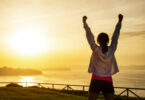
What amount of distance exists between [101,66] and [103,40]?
460mm

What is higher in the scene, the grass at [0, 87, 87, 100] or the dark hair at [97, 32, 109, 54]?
the dark hair at [97, 32, 109, 54]

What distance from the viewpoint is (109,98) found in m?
4.91

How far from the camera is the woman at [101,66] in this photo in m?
4.89

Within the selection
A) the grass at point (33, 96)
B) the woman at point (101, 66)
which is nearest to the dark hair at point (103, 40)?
the woman at point (101, 66)

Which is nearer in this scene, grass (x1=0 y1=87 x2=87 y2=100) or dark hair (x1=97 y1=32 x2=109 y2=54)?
dark hair (x1=97 y1=32 x2=109 y2=54)

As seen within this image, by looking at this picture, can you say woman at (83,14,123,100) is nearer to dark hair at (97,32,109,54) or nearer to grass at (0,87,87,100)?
dark hair at (97,32,109,54)

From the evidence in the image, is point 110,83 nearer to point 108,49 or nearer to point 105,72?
point 105,72

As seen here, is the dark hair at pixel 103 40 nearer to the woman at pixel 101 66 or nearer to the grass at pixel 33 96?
the woman at pixel 101 66

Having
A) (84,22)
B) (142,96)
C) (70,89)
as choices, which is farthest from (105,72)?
(70,89)

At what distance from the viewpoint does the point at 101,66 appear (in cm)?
501

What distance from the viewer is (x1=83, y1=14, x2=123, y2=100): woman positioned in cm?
489

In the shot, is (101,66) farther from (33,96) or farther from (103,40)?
(33,96)

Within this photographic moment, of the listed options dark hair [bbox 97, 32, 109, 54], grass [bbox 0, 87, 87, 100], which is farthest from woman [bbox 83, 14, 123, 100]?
grass [bbox 0, 87, 87, 100]

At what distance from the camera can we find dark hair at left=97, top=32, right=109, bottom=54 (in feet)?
16.3
